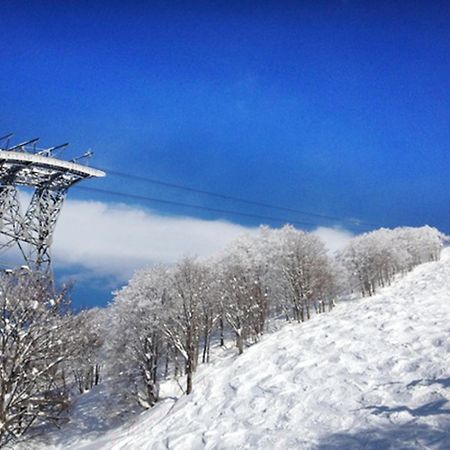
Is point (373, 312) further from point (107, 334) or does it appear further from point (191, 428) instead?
point (107, 334)

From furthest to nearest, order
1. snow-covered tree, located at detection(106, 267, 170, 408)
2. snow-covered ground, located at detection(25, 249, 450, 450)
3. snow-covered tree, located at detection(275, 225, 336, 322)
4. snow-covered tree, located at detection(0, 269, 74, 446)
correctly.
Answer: snow-covered tree, located at detection(275, 225, 336, 322) < snow-covered tree, located at detection(106, 267, 170, 408) < snow-covered tree, located at detection(0, 269, 74, 446) < snow-covered ground, located at detection(25, 249, 450, 450)

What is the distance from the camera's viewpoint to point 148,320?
33.3m

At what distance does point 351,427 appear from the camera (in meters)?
8.92

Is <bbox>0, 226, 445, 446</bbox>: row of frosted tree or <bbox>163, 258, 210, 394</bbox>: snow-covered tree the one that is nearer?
<bbox>0, 226, 445, 446</bbox>: row of frosted tree

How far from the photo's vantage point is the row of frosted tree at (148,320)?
1578cm

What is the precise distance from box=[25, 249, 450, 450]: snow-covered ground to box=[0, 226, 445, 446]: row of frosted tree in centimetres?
589

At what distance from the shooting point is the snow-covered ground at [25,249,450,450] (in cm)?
855

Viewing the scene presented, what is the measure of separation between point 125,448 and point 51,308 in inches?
278

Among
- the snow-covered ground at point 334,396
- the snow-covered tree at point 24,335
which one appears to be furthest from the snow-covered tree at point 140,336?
the snow-covered ground at point 334,396

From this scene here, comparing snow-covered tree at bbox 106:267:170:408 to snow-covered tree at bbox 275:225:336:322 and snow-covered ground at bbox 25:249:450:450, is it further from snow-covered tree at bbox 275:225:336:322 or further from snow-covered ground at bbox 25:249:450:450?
snow-covered tree at bbox 275:225:336:322

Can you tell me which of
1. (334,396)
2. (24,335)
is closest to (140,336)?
(24,335)

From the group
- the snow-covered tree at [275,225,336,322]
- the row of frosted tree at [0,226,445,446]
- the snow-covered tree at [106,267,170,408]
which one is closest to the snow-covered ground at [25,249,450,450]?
the row of frosted tree at [0,226,445,446]

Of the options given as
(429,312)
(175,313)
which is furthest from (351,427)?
(175,313)

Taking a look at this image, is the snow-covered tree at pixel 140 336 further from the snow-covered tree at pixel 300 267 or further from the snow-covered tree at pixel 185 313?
the snow-covered tree at pixel 300 267
